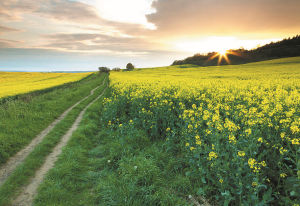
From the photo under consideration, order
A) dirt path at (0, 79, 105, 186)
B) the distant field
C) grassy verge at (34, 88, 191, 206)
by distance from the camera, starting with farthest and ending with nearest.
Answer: the distant field → dirt path at (0, 79, 105, 186) → grassy verge at (34, 88, 191, 206)

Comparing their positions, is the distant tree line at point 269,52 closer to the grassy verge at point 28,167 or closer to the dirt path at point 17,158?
the grassy verge at point 28,167

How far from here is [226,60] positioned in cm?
9356

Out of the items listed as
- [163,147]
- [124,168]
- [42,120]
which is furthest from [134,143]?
[42,120]

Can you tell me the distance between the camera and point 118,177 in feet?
17.3

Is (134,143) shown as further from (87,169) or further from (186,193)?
(186,193)

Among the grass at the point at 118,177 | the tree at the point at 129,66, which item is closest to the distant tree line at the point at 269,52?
the tree at the point at 129,66

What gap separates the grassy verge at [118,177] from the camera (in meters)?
4.45

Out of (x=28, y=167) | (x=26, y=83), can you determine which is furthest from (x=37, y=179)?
(x=26, y=83)

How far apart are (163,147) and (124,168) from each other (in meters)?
1.97

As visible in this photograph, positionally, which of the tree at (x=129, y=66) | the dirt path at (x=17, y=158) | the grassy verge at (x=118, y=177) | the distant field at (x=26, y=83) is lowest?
the grassy verge at (x=118, y=177)

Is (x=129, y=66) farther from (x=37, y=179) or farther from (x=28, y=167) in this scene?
(x=37, y=179)

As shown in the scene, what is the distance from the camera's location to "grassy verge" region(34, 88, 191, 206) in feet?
14.6

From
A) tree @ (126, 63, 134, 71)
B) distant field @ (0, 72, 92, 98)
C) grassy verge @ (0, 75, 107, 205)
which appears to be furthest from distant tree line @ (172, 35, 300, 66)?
grassy verge @ (0, 75, 107, 205)

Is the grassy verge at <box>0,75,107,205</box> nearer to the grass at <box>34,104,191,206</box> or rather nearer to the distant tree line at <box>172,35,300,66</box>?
the grass at <box>34,104,191,206</box>
